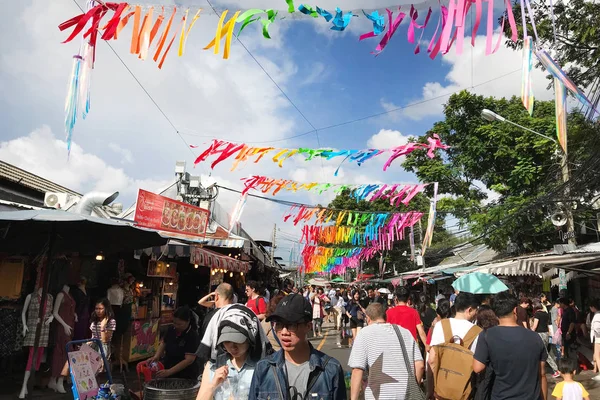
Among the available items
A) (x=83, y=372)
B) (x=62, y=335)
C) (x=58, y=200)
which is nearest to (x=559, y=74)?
(x=83, y=372)

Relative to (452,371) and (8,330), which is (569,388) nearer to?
(452,371)

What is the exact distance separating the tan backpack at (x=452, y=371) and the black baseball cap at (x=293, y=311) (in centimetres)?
245

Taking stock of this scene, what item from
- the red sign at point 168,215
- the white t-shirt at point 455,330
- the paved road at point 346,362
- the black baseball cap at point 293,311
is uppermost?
the red sign at point 168,215

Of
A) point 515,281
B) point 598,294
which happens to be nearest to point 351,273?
point 515,281

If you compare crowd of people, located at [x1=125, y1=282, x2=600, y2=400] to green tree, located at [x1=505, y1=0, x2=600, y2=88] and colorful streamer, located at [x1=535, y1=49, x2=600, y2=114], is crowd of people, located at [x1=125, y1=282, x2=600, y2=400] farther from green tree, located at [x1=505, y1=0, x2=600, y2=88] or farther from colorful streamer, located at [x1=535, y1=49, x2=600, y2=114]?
green tree, located at [x1=505, y1=0, x2=600, y2=88]

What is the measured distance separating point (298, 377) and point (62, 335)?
681cm

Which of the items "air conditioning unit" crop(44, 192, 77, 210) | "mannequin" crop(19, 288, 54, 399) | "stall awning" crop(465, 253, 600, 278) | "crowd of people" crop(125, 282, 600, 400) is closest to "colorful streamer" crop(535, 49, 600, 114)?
"crowd of people" crop(125, 282, 600, 400)

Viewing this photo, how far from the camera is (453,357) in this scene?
423 cm

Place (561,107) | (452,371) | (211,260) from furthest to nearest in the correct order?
(211,260)
(561,107)
(452,371)

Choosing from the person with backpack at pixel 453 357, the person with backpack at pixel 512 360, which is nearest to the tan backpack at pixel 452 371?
the person with backpack at pixel 453 357

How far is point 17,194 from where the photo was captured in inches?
449

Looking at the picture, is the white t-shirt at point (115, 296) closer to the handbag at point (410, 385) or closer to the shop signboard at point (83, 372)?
the shop signboard at point (83, 372)

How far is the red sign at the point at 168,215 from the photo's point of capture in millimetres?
9094

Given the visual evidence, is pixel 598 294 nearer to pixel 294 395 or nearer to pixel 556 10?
pixel 556 10
